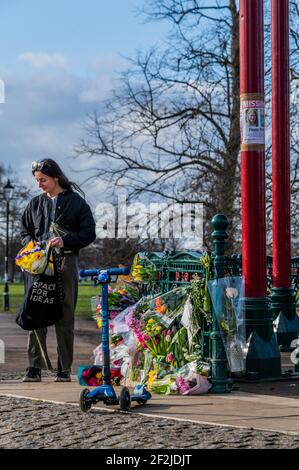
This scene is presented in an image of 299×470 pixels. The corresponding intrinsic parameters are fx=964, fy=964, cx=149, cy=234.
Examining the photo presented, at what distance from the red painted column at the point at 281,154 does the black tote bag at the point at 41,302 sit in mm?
3737

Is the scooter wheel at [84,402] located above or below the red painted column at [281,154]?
below

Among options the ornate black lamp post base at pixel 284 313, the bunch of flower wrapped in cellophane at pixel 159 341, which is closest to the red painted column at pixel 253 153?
the bunch of flower wrapped in cellophane at pixel 159 341

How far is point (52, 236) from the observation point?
8164mm

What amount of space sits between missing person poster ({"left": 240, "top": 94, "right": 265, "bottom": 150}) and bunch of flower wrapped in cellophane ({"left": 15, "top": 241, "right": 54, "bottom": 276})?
214 centimetres

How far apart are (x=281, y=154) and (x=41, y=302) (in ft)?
14.1

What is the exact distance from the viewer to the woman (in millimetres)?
8125

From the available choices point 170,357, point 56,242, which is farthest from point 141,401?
point 56,242

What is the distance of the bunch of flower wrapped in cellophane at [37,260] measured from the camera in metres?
7.89

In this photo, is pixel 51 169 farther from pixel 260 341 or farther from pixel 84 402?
pixel 84 402

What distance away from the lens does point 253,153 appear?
8.76 meters

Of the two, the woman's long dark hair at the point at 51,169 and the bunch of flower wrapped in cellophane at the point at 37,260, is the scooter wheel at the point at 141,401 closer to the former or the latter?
the bunch of flower wrapped in cellophane at the point at 37,260

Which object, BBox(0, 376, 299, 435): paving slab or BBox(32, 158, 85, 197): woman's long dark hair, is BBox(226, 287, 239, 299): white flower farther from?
BBox(32, 158, 85, 197): woman's long dark hair

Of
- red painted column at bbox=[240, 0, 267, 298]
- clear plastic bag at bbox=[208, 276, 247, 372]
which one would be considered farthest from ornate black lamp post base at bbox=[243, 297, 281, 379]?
clear plastic bag at bbox=[208, 276, 247, 372]
